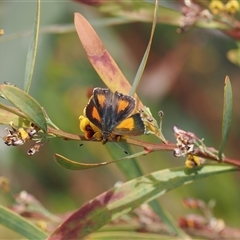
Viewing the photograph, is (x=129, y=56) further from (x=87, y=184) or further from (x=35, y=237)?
(x=35, y=237)

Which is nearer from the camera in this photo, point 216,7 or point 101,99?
point 101,99

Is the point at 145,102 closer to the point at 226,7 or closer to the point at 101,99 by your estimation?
the point at 226,7

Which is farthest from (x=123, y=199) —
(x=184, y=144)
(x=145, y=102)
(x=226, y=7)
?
(x=145, y=102)

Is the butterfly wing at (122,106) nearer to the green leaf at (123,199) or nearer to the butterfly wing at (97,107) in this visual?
the butterfly wing at (97,107)

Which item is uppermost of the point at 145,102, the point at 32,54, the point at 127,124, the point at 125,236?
the point at 145,102

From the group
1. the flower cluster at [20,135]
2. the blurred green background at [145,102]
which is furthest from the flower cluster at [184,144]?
the blurred green background at [145,102]

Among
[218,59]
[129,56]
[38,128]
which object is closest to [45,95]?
[129,56]

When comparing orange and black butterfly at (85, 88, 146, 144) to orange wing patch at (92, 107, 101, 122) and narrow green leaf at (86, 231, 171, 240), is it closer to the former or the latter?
orange wing patch at (92, 107, 101, 122)
